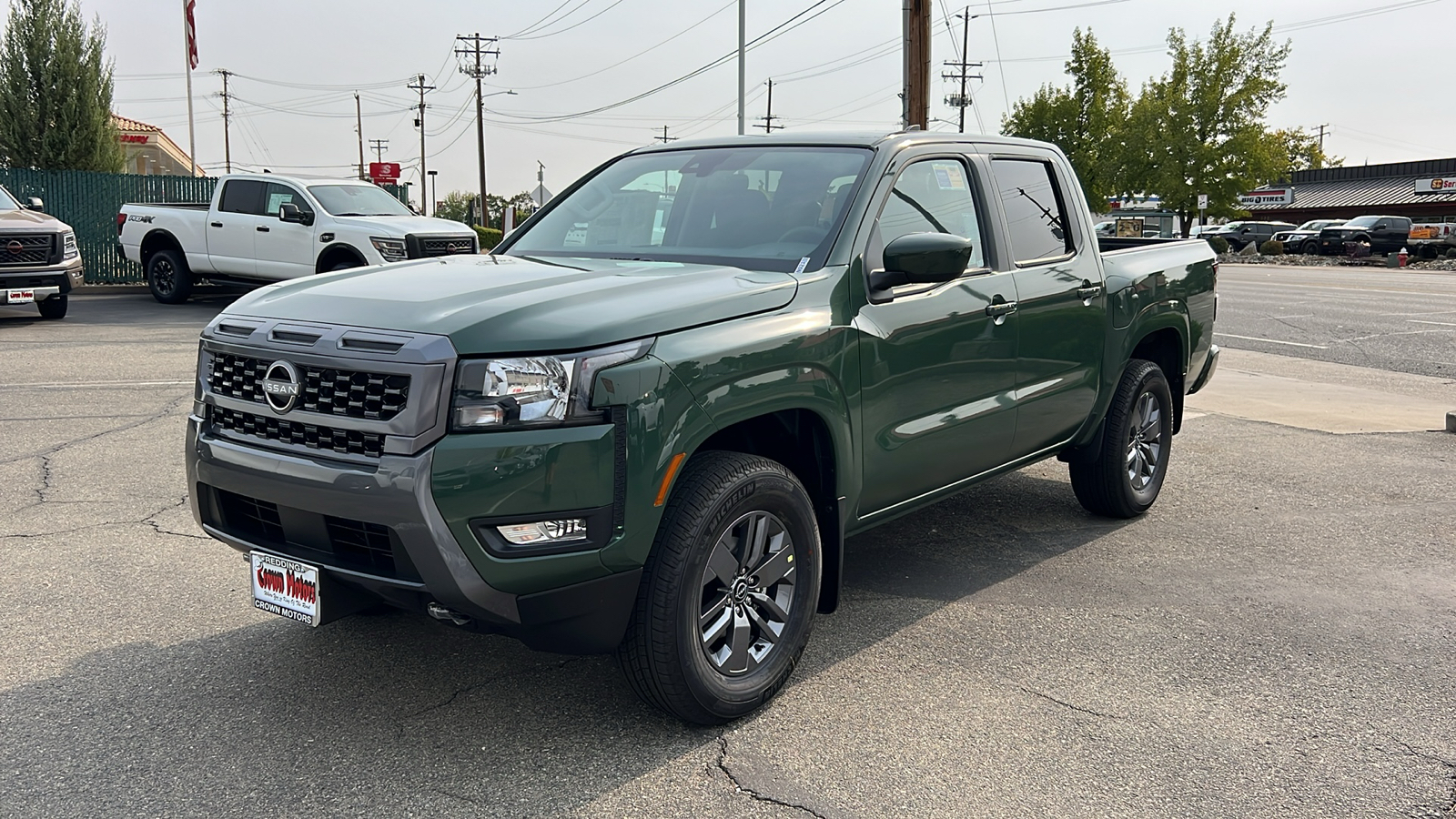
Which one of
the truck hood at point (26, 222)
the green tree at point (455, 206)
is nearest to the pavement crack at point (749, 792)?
the truck hood at point (26, 222)

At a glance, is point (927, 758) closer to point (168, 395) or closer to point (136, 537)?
point (136, 537)

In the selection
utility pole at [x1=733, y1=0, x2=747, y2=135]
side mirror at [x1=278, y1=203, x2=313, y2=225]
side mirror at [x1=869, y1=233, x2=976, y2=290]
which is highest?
utility pole at [x1=733, y1=0, x2=747, y2=135]

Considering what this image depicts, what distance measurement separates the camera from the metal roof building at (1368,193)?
6188 cm

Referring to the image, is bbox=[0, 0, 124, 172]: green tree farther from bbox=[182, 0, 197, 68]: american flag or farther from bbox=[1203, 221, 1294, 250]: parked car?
bbox=[1203, 221, 1294, 250]: parked car

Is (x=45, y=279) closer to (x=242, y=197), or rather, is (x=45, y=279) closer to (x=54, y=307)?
(x=54, y=307)

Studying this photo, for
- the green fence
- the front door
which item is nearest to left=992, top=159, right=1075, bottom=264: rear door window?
the front door

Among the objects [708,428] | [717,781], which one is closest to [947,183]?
[708,428]

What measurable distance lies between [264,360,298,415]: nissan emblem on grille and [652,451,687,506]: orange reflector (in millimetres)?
1076

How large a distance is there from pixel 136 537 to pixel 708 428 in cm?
348

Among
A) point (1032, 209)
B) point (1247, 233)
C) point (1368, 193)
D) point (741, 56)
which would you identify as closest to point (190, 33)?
point (741, 56)

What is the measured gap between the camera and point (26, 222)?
14.2m

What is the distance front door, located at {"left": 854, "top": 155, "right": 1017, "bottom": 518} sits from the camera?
13.5ft

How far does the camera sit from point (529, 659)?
4148 mm

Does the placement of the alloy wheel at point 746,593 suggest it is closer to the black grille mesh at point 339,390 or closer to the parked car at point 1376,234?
the black grille mesh at point 339,390
